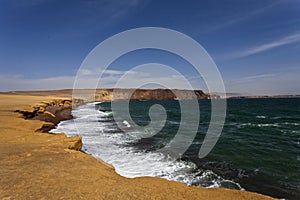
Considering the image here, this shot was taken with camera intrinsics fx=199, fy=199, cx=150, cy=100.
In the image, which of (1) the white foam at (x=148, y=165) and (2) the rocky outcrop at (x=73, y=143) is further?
(1) the white foam at (x=148, y=165)

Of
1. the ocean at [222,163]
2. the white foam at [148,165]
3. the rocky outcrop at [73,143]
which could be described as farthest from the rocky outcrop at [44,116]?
the rocky outcrop at [73,143]

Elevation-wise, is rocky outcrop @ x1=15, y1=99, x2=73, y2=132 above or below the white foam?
above

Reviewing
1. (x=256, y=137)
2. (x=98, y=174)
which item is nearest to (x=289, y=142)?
(x=256, y=137)

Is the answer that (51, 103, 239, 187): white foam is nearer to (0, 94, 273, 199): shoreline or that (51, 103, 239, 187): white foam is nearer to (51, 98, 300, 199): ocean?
(51, 98, 300, 199): ocean

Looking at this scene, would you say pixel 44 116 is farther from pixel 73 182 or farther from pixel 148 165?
pixel 73 182

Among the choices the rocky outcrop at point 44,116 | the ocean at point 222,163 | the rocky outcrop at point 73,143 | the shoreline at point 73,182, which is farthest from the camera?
the rocky outcrop at point 44,116

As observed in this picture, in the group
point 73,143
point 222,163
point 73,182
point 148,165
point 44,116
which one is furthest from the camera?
point 44,116

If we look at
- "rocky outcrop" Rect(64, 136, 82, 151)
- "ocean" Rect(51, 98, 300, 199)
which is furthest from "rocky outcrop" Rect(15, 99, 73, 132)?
"rocky outcrop" Rect(64, 136, 82, 151)

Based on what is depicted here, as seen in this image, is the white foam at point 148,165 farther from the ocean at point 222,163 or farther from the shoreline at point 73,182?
the shoreline at point 73,182

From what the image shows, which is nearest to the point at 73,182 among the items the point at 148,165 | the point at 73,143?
the point at 73,143

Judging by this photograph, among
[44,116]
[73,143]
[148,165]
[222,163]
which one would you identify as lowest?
[222,163]

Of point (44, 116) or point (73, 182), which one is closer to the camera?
point (73, 182)

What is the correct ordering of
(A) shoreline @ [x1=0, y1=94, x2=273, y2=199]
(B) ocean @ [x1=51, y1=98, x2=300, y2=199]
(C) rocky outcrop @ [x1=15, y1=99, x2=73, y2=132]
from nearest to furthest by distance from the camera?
(A) shoreline @ [x1=0, y1=94, x2=273, y2=199]
(B) ocean @ [x1=51, y1=98, x2=300, y2=199]
(C) rocky outcrop @ [x1=15, y1=99, x2=73, y2=132]

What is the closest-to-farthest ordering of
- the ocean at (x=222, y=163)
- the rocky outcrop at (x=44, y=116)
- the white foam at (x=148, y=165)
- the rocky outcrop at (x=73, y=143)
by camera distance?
the rocky outcrop at (x=73, y=143), the ocean at (x=222, y=163), the white foam at (x=148, y=165), the rocky outcrop at (x=44, y=116)
